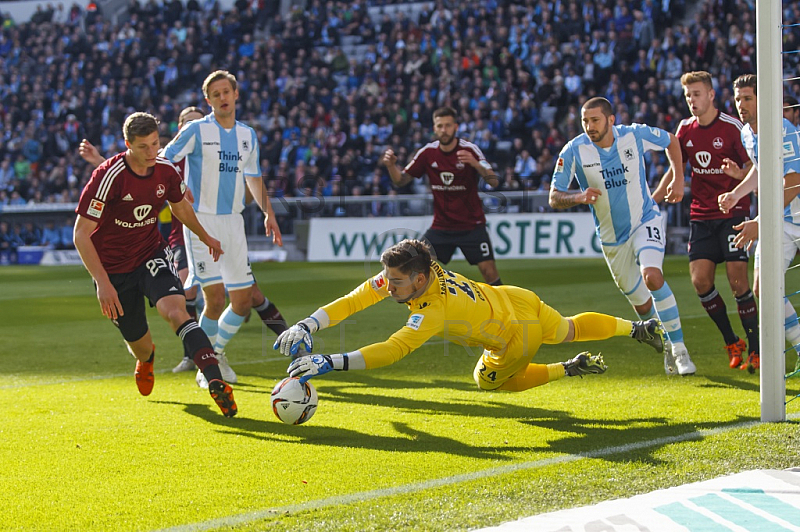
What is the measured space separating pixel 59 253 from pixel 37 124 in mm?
7788

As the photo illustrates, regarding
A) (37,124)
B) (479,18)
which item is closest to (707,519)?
(479,18)

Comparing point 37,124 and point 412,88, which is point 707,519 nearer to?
point 412,88

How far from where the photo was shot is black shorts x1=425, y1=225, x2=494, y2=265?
9.13m

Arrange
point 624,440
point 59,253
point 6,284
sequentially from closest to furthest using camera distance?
1. point 624,440
2. point 6,284
3. point 59,253

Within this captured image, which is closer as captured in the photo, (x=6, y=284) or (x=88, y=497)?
(x=88, y=497)

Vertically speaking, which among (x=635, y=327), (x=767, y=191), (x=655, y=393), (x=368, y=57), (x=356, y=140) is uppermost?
(x=368, y=57)

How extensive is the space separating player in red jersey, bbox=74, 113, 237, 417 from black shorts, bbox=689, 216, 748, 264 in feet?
11.9

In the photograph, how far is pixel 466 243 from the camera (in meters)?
9.23

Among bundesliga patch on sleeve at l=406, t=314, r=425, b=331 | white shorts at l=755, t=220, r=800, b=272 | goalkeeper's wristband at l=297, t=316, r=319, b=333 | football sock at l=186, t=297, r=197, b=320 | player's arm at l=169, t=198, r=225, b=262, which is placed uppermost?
player's arm at l=169, t=198, r=225, b=262

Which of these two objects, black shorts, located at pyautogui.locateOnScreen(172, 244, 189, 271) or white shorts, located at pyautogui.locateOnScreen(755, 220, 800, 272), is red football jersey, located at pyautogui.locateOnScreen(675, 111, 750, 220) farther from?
black shorts, located at pyautogui.locateOnScreen(172, 244, 189, 271)

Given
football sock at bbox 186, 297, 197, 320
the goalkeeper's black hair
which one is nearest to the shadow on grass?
the goalkeeper's black hair

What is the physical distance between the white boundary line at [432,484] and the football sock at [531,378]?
1.19m

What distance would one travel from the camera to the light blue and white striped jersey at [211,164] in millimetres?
7395

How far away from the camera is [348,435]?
16.9 ft
